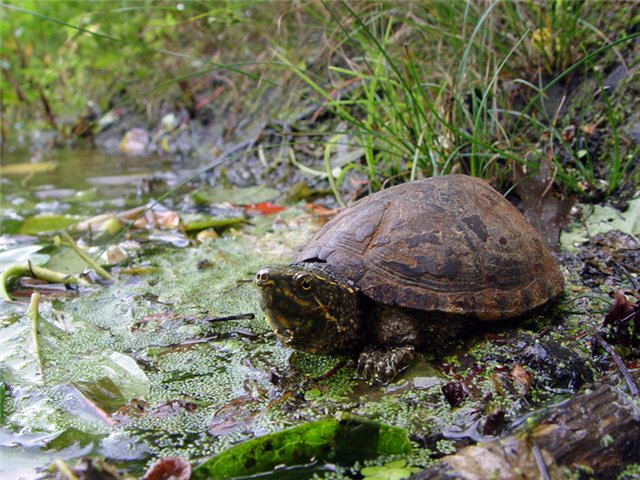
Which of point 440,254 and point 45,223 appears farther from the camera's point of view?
point 45,223

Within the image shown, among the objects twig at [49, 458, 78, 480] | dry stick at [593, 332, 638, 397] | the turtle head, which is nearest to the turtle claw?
the turtle head

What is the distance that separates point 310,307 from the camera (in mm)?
1982

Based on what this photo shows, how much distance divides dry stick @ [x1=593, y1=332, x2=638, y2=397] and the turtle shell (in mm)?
301

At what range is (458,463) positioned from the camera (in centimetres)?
140

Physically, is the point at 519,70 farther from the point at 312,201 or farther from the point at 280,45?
the point at 280,45

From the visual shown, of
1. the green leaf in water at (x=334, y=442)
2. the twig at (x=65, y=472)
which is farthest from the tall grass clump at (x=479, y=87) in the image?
the twig at (x=65, y=472)

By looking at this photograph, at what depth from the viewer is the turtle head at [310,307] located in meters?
1.93

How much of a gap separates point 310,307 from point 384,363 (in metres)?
0.32

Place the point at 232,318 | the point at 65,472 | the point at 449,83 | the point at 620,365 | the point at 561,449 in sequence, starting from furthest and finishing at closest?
the point at 449,83
the point at 232,318
the point at 620,365
the point at 561,449
the point at 65,472

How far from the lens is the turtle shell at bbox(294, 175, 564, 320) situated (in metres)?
2.08

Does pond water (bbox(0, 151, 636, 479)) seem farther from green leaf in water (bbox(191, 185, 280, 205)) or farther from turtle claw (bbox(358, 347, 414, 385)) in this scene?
green leaf in water (bbox(191, 185, 280, 205))

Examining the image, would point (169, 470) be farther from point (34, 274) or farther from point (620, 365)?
point (34, 274)

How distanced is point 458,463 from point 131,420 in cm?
99

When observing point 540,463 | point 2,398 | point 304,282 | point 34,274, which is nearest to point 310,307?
point 304,282
